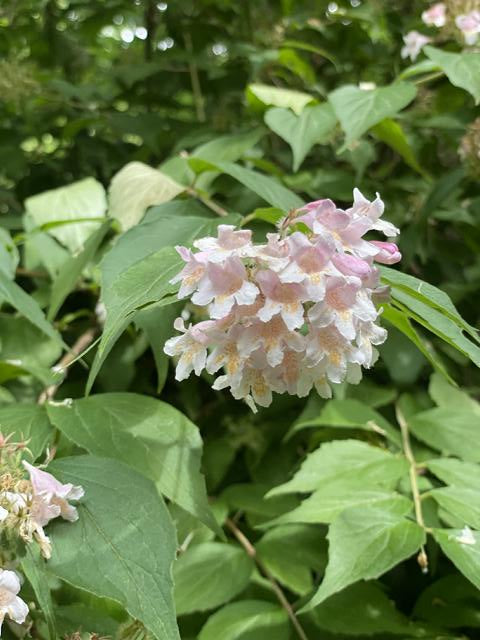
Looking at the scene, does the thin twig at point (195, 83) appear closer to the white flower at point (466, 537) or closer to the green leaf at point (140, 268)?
the green leaf at point (140, 268)

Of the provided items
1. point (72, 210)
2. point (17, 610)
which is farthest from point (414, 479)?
point (72, 210)

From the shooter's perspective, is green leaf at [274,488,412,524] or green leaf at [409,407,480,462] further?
green leaf at [409,407,480,462]

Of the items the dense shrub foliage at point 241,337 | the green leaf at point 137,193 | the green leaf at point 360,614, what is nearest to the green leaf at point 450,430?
the dense shrub foliage at point 241,337

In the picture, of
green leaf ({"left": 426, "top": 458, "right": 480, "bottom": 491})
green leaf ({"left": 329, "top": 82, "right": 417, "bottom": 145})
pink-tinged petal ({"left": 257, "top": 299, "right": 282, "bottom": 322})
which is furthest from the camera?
green leaf ({"left": 329, "top": 82, "right": 417, "bottom": 145})

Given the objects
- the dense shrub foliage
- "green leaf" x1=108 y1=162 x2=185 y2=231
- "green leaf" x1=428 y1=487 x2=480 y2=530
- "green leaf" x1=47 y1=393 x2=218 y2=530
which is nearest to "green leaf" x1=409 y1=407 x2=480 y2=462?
the dense shrub foliage

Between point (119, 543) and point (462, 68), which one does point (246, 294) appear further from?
point (462, 68)

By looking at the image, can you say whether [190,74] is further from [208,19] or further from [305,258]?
[305,258]

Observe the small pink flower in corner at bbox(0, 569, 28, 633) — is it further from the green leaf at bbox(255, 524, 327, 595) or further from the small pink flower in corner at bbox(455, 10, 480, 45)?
the small pink flower in corner at bbox(455, 10, 480, 45)
